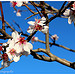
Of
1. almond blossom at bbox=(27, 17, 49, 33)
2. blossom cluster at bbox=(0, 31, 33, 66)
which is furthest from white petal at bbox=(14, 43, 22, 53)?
almond blossom at bbox=(27, 17, 49, 33)

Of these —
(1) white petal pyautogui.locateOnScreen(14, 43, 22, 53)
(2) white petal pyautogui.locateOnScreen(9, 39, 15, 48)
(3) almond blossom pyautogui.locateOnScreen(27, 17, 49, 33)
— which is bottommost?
(1) white petal pyautogui.locateOnScreen(14, 43, 22, 53)

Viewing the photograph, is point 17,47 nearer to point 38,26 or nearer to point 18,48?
point 18,48

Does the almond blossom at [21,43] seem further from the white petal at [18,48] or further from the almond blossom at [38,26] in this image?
the almond blossom at [38,26]

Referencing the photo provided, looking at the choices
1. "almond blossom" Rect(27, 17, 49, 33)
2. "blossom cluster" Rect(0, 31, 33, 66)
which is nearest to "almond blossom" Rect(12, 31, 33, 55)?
"blossom cluster" Rect(0, 31, 33, 66)

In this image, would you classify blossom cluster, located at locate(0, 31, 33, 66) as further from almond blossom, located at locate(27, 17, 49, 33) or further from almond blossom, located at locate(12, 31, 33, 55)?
almond blossom, located at locate(27, 17, 49, 33)

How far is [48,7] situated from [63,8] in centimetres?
109

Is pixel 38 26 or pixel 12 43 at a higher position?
pixel 38 26

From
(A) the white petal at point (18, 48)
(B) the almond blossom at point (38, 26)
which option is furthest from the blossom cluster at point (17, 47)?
(B) the almond blossom at point (38, 26)

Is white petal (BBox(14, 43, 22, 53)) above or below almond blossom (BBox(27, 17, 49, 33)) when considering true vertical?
below

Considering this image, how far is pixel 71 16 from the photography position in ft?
4.00

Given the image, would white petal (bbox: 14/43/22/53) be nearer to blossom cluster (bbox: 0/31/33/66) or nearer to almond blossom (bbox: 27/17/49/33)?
blossom cluster (bbox: 0/31/33/66)

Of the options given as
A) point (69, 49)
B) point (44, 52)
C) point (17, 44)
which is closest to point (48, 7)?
point (69, 49)

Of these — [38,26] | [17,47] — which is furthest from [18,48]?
[38,26]

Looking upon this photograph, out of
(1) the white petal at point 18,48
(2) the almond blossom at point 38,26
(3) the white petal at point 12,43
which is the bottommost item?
(1) the white petal at point 18,48
